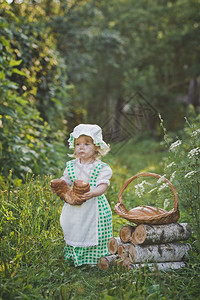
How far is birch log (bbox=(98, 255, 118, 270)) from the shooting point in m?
3.19

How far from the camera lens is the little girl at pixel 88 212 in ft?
10.7

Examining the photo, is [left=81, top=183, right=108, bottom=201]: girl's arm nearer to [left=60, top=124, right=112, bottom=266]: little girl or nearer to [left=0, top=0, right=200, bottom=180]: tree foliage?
[left=60, top=124, right=112, bottom=266]: little girl

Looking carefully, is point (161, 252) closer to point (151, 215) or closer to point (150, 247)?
point (150, 247)

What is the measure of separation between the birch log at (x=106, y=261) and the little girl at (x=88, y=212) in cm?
9

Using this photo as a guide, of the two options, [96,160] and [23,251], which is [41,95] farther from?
[23,251]

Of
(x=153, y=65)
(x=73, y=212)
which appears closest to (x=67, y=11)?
(x=153, y=65)

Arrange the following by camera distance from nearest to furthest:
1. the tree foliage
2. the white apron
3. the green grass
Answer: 1. the green grass
2. the white apron
3. the tree foliage

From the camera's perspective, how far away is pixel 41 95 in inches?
258

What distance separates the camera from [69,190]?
3234mm

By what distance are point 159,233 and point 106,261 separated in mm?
528

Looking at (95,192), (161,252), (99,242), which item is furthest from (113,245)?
(95,192)

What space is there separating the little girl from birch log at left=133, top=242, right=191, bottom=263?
379mm

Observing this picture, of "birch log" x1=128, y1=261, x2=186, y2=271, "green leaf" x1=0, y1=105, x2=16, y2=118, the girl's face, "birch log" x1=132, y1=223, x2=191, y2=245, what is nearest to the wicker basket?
"birch log" x1=132, y1=223, x2=191, y2=245

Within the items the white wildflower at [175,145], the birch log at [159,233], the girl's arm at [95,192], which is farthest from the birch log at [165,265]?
the white wildflower at [175,145]
